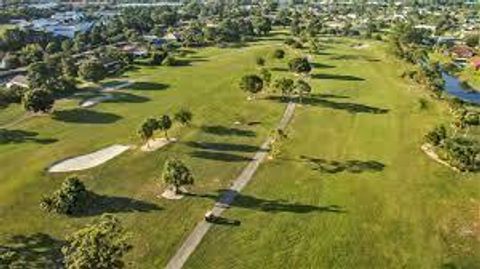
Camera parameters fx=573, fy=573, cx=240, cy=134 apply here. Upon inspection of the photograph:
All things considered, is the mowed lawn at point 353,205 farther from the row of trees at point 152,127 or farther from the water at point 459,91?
the water at point 459,91

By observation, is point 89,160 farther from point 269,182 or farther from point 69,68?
Answer: point 69,68

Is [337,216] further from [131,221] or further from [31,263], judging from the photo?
[31,263]

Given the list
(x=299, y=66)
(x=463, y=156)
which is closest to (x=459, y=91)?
(x=299, y=66)

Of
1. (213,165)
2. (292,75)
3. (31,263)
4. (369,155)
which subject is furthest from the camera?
(292,75)

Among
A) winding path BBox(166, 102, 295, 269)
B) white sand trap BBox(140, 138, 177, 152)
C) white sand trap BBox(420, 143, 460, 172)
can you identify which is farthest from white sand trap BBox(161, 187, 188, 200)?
white sand trap BBox(420, 143, 460, 172)

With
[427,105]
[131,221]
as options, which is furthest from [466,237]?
[427,105]

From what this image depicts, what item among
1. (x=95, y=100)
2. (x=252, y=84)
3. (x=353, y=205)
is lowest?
(x=353, y=205)

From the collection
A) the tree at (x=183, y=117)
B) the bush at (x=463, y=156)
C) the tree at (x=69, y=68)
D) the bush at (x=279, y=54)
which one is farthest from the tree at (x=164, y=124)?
the bush at (x=279, y=54)
